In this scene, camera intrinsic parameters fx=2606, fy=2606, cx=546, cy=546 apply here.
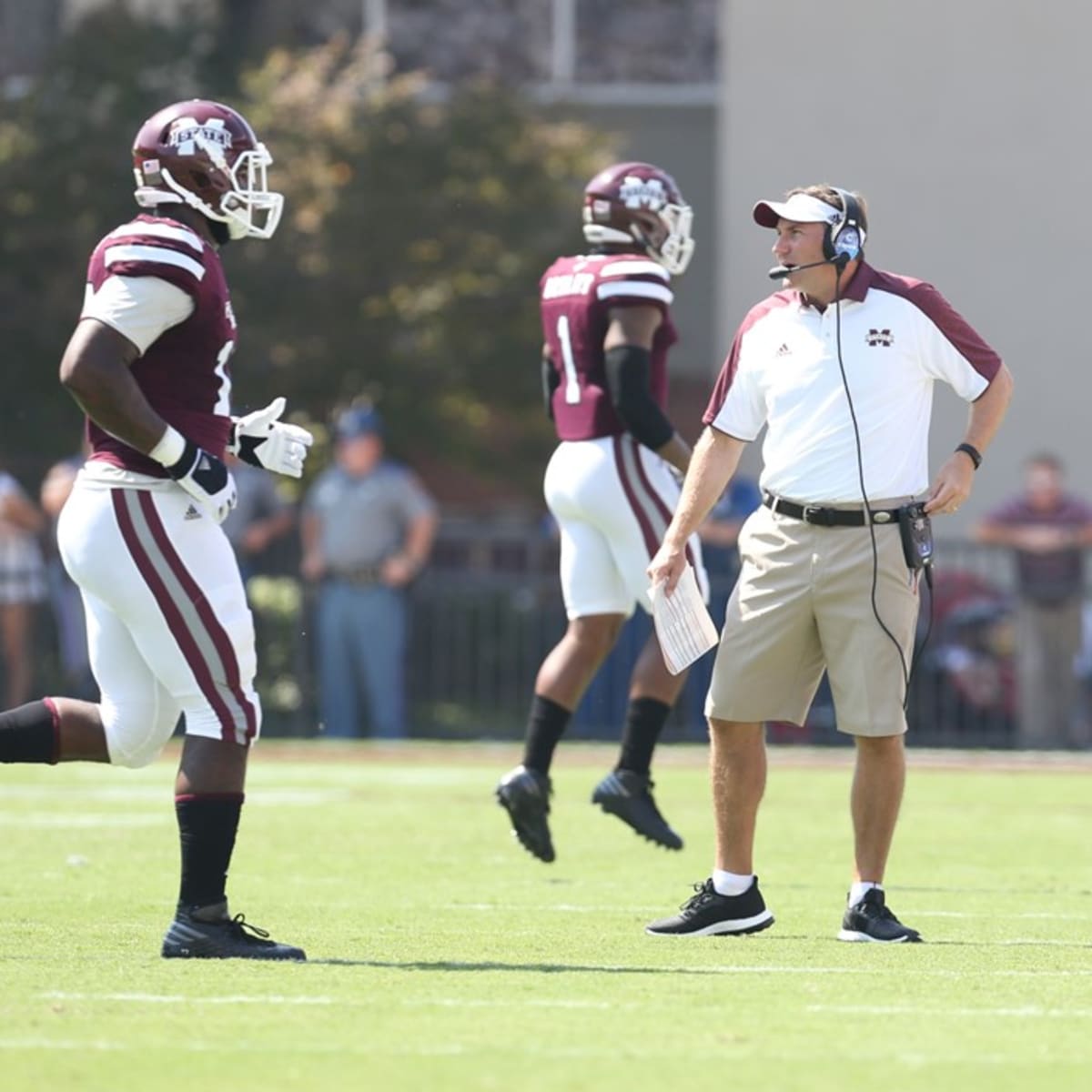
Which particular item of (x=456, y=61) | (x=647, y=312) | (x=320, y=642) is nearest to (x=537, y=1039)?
(x=647, y=312)

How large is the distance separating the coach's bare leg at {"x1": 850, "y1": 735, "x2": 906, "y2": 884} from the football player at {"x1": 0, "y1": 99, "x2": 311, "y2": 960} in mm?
1761

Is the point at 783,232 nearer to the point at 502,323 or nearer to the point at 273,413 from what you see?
the point at 273,413

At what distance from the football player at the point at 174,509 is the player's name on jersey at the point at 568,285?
2582 mm

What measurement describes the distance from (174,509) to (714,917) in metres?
2.05

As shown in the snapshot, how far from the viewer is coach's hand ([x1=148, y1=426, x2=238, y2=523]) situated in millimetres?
6941

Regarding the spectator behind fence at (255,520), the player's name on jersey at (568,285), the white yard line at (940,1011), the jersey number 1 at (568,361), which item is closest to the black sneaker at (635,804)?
the jersey number 1 at (568,361)

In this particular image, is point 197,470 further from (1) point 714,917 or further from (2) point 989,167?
(2) point 989,167

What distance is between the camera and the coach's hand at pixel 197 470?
22.8ft

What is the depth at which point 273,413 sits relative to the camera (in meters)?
7.30

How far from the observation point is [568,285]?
984cm

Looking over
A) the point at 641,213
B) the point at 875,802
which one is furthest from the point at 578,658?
the point at 875,802

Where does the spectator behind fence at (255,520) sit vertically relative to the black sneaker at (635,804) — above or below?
above

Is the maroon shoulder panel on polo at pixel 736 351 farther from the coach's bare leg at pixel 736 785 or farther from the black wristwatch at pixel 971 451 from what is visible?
the coach's bare leg at pixel 736 785

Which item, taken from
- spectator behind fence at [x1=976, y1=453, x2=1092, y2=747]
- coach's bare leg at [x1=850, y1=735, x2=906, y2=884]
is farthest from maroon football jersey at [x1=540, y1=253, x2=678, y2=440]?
spectator behind fence at [x1=976, y1=453, x2=1092, y2=747]
